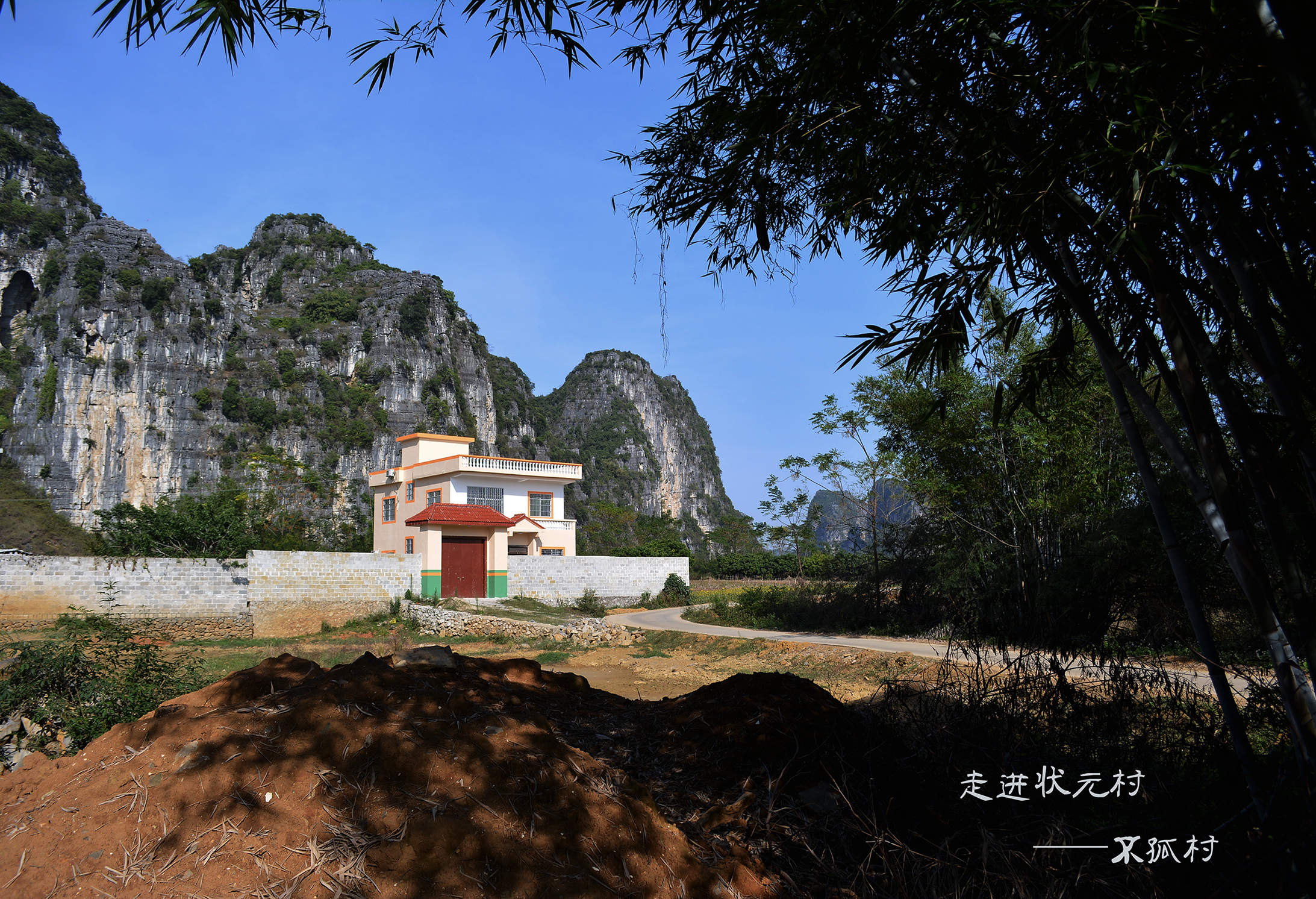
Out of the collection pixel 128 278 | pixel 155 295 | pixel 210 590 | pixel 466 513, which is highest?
pixel 128 278

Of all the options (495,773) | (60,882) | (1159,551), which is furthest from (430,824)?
(1159,551)

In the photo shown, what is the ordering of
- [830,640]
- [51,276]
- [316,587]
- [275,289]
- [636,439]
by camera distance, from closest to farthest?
1. [830,640]
2. [316,587]
3. [51,276]
4. [275,289]
5. [636,439]

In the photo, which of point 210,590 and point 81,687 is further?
point 210,590

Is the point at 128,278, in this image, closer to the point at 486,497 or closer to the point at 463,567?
the point at 486,497

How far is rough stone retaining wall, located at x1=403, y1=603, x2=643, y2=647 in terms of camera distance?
1875 cm

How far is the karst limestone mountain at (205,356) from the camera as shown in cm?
5947

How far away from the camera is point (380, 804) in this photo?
2.97 metres

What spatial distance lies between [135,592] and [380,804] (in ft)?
67.8

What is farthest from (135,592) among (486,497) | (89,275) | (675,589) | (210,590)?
(89,275)

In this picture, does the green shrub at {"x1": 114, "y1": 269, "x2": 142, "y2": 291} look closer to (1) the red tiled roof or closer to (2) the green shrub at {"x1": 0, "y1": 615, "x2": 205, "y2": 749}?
(1) the red tiled roof

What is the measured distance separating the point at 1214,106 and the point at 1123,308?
1.44m

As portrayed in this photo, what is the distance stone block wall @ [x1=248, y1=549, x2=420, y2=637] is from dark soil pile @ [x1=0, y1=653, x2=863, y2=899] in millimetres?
18609

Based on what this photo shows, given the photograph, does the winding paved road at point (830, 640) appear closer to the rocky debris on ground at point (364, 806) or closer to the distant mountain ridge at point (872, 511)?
the rocky debris on ground at point (364, 806)

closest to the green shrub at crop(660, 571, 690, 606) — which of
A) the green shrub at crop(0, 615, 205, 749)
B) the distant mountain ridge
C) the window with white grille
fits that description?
the window with white grille
